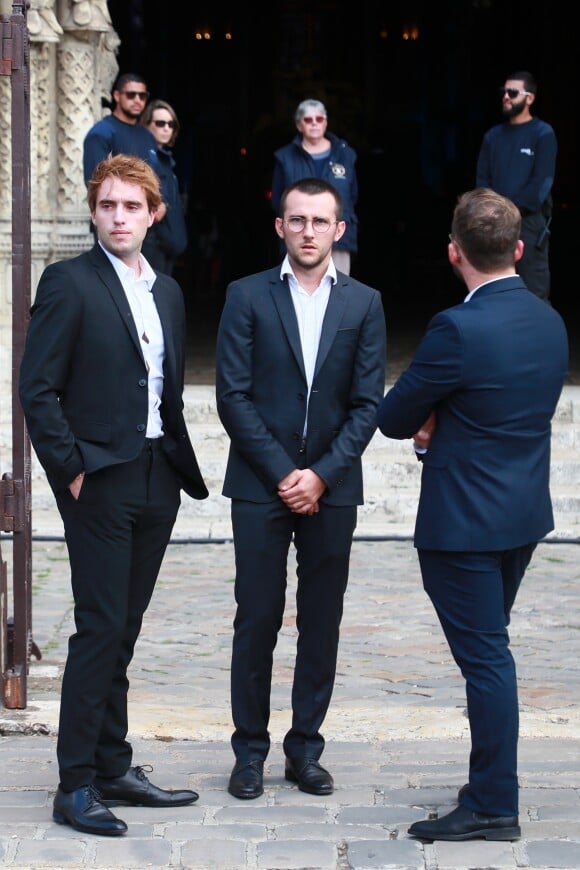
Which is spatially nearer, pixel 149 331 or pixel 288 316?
Answer: pixel 149 331

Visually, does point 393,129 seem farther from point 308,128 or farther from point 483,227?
point 483,227

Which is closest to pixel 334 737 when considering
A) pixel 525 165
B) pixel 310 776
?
pixel 310 776

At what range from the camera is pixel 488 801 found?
4559mm

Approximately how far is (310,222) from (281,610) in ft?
3.92

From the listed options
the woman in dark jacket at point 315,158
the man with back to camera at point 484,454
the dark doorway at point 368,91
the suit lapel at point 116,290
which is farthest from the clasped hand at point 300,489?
the dark doorway at point 368,91

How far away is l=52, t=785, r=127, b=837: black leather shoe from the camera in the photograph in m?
4.61

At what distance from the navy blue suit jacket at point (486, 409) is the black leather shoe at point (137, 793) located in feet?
3.52

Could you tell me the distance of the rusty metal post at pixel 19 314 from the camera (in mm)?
5879

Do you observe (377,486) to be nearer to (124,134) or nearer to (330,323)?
(124,134)

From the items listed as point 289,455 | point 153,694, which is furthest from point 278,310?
point 153,694

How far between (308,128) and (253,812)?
251 inches

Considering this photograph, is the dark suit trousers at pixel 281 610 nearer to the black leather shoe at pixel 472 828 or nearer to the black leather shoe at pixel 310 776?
the black leather shoe at pixel 310 776

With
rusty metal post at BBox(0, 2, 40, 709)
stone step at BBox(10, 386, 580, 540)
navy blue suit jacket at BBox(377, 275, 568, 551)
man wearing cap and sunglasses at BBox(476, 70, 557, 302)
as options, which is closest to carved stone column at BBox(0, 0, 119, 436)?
stone step at BBox(10, 386, 580, 540)

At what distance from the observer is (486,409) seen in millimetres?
4504
